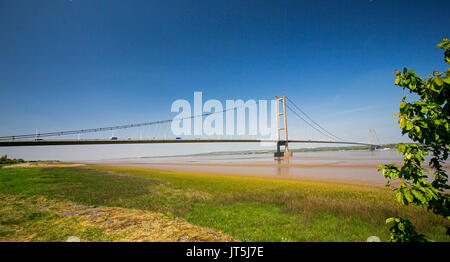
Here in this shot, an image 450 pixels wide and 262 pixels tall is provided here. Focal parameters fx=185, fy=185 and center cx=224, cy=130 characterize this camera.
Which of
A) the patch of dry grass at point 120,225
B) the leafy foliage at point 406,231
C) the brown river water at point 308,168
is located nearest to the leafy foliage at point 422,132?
the leafy foliage at point 406,231

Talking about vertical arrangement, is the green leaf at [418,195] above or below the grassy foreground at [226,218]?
above

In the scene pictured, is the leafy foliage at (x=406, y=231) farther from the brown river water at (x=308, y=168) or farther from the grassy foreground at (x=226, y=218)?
the brown river water at (x=308, y=168)

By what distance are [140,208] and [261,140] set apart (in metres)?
58.9

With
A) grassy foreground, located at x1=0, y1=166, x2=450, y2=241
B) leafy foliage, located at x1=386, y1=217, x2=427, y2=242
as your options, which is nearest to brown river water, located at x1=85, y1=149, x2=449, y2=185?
grassy foreground, located at x1=0, y1=166, x2=450, y2=241

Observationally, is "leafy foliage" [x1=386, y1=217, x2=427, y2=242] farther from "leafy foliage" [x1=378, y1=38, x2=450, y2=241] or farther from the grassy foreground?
the grassy foreground

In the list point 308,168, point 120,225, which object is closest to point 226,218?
point 120,225

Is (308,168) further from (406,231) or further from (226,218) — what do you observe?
(406,231)

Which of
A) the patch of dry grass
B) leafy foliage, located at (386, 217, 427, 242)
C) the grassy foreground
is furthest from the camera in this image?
the grassy foreground

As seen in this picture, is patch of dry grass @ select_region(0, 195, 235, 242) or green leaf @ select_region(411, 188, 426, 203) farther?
patch of dry grass @ select_region(0, 195, 235, 242)

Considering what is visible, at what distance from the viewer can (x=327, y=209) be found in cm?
669
